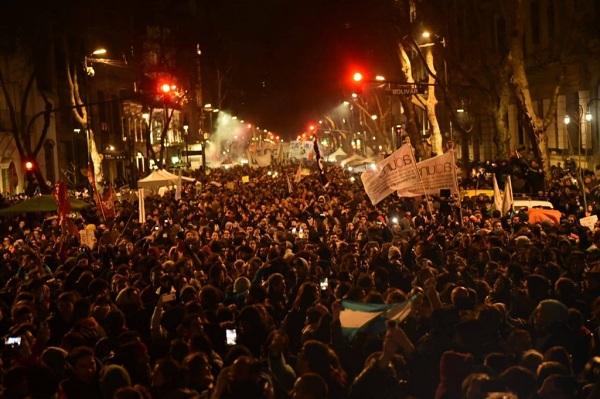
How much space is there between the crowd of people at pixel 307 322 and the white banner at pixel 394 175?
236 centimetres

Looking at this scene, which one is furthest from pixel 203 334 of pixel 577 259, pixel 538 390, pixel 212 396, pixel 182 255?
pixel 182 255

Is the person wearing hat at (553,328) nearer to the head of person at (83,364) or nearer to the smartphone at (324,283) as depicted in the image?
the head of person at (83,364)

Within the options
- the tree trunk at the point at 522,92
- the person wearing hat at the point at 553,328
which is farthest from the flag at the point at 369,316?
the tree trunk at the point at 522,92

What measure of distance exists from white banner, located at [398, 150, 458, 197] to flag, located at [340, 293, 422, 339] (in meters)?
9.21

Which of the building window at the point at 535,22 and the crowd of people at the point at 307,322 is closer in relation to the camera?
the crowd of people at the point at 307,322

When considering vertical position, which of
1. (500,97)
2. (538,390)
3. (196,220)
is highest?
(500,97)

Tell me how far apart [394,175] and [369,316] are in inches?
405

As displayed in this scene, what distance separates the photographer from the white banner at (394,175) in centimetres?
1753

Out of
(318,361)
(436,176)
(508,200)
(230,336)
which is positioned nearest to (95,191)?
(436,176)

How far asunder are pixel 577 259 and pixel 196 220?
11677mm

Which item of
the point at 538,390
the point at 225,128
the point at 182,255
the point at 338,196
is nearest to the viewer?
the point at 538,390

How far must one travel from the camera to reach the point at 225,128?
11456 cm

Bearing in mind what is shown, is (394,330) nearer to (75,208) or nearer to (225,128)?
(75,208)

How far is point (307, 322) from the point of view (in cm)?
802
